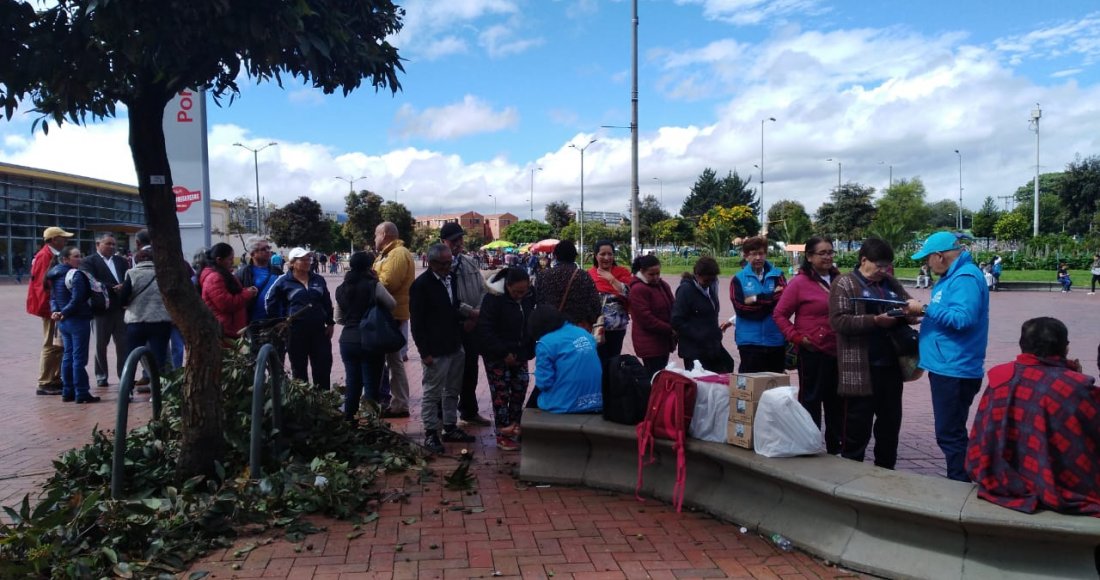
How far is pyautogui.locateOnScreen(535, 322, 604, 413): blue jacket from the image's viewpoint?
535 centimetres

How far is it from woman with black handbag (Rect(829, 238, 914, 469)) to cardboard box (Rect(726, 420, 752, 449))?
2.68 ft

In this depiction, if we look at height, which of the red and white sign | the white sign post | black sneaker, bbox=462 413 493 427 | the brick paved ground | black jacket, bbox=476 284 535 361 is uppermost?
the white sign post

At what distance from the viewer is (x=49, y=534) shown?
12.4 feet

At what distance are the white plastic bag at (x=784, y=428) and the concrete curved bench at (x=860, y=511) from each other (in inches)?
2.7

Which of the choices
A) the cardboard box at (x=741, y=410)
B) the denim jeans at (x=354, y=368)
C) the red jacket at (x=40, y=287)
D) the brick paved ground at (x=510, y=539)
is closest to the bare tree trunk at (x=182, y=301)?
the brick paved ground at (x=510, y=539)

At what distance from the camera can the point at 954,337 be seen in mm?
4344

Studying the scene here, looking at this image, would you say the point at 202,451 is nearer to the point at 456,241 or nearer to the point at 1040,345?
the point at 456,241

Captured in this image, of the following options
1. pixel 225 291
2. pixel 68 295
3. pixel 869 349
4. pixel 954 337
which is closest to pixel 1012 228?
pixel 869 349

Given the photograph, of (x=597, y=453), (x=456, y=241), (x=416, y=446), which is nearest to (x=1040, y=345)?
(x=597, y=453)

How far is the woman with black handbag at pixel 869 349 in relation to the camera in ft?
15.5

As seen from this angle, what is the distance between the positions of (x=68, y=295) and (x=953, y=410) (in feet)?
27.9

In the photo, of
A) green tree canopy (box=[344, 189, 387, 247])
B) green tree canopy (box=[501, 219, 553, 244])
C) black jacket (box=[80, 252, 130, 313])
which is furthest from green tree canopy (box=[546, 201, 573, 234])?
black jacket (box=[80, 252, 130, 313])

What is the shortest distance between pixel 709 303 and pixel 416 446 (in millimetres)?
2638

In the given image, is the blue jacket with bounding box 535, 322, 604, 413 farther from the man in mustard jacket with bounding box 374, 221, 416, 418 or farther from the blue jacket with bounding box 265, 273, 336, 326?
the blue jacket with bounding box 265, 273, 336, 326
